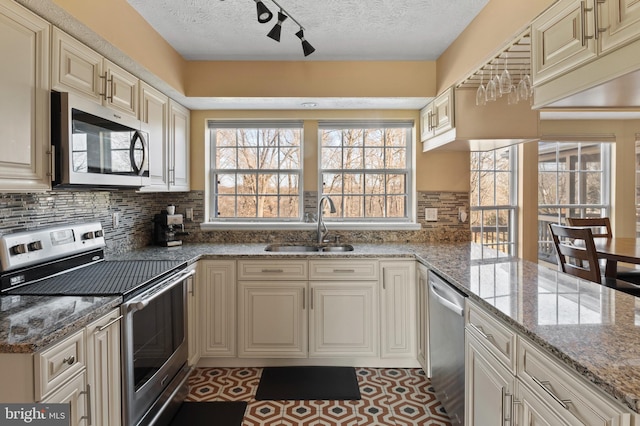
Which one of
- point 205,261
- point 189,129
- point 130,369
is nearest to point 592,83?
point 130,369

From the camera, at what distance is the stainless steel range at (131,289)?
66.4 inches

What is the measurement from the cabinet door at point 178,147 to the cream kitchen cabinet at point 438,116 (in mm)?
2123

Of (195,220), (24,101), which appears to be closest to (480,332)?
(24,101)

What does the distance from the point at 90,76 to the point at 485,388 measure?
246 centimetres

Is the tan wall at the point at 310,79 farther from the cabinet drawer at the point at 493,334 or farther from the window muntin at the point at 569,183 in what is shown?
the window muntin at the point at 569,183

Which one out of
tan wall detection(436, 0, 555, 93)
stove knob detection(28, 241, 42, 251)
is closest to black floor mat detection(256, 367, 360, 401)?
stove knob detection(28, 241, 42, 251)

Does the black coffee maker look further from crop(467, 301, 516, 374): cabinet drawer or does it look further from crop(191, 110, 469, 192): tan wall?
crop(467, 301, 516, 374): cabinet drawer

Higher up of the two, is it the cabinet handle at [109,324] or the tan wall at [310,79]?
the tan wall at [310,79]

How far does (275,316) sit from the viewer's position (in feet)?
8.95

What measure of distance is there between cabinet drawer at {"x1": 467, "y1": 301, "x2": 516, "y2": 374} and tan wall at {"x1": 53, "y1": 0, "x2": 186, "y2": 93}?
2.26 m

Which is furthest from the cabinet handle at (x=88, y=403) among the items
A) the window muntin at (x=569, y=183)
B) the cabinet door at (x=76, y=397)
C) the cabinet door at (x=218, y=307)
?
the window muntin at (x=569, y=183)

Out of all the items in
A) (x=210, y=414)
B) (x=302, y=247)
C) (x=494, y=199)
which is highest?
(x=494, y=199)

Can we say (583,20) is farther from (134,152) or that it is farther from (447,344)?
(134,152)

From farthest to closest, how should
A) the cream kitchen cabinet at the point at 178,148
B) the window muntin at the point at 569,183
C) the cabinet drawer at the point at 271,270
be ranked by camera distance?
the window muntin at the point at 569,183 < the cream kitchen cabinet at the point at 178,148 < the cabinet drawer at the point at 271,270
